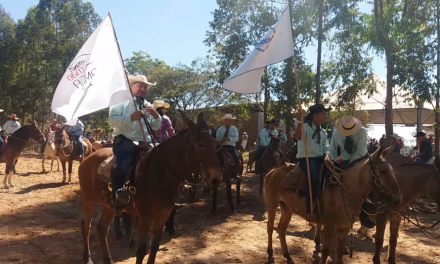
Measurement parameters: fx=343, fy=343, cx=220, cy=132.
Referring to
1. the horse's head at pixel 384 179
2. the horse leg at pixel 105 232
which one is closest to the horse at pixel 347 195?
the horse's head at pixel 384 179

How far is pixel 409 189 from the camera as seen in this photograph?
5914mm

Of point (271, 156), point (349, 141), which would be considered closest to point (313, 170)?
point (349, 141)

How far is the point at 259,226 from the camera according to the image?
8.79 metres

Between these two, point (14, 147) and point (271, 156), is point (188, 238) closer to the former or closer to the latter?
point (271, 156)

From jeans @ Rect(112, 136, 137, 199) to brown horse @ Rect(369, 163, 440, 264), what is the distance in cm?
420

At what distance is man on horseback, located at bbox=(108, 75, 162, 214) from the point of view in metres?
4.72

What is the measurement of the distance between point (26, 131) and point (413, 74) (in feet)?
51.4

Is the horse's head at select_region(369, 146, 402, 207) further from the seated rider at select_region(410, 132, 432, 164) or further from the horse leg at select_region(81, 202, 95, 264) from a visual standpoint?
the seated rider at select_region(410, 132, 432, 164)

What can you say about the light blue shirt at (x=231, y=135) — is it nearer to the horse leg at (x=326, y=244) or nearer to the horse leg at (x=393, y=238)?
the horse leg at (x=393, y=238)

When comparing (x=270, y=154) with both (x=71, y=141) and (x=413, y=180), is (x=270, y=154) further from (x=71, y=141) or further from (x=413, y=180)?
(x=71, y=141)

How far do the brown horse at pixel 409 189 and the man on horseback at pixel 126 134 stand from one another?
13.6 feet

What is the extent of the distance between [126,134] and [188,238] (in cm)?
350

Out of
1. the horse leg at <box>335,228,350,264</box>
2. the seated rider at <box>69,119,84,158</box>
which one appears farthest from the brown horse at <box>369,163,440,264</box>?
the seated rider at <box>69,119,84,158</box>

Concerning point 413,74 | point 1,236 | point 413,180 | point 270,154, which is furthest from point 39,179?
point 413,74
